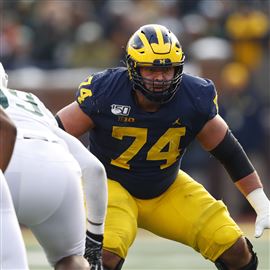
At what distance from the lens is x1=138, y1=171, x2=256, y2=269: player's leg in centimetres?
568

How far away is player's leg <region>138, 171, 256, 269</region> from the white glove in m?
0.17

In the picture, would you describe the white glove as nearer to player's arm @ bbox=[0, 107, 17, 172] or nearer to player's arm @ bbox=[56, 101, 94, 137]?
player's arm @ bbox=[56, 101, 94, 137]

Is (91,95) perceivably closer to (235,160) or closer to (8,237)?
(235,160)

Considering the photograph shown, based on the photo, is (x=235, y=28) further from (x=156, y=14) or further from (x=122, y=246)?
(x=122, y=246)

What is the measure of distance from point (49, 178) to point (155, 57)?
1.51m

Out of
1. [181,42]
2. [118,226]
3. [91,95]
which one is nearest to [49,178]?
[118,226]

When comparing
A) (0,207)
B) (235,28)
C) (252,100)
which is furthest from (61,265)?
(235,28)

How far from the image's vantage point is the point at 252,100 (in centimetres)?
1181

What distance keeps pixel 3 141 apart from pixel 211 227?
1.96 meters

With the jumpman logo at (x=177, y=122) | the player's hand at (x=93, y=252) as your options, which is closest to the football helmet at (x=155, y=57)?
the jumpman logo at (x=177, y=122)

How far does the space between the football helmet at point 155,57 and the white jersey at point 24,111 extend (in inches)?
43.0

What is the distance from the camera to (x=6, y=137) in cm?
408

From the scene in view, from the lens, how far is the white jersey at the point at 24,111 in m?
4.46

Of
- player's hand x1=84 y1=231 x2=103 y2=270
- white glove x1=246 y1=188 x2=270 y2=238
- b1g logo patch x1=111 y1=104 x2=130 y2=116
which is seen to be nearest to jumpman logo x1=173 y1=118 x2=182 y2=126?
b1g logo patch x1=111 y1=104 x2=130 y2=116
